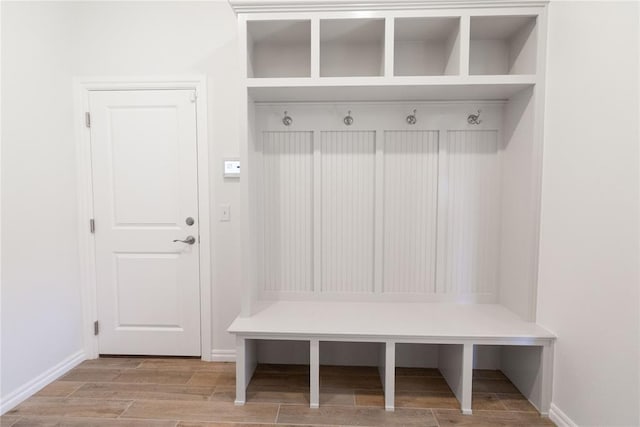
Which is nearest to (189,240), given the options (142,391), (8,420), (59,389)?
(142,391)

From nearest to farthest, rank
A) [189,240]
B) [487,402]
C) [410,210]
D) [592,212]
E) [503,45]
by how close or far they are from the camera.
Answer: [592,212]
[487,402]
[503,45]
[410,210]
[189,240]

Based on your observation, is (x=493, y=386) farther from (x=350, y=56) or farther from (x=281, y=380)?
(x=350, y=56)

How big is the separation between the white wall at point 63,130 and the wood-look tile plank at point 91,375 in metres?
0.14

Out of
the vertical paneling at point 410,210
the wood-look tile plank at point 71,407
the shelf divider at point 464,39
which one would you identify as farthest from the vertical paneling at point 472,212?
the wood-look tile plank at point 71,407

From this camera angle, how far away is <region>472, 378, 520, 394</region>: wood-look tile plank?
2057mm

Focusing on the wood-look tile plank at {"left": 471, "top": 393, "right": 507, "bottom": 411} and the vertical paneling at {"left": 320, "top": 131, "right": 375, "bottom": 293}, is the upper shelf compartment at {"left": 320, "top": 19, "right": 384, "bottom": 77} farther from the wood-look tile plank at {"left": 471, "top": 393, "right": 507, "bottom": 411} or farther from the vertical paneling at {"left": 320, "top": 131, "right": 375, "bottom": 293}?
the wood-look tile plank at {"left": 471, "top": 393, "right": 507, "bottom": 411}

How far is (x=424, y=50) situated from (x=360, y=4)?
603 millimetres

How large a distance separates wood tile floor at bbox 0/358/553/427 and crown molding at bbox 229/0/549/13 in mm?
2284

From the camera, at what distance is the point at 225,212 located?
2.35 metres

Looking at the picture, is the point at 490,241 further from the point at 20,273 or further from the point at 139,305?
the point at 20,273

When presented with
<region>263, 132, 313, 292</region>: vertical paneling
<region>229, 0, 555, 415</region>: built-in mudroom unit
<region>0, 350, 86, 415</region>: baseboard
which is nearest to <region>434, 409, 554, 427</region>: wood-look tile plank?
<region>229, 0, 555, 415</region>: built-in mudroom unit

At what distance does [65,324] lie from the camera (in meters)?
2.28

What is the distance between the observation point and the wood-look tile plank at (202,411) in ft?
5.91

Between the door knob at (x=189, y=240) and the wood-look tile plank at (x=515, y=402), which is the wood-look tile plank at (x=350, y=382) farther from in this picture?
the door knob at (x=189, y=240)
